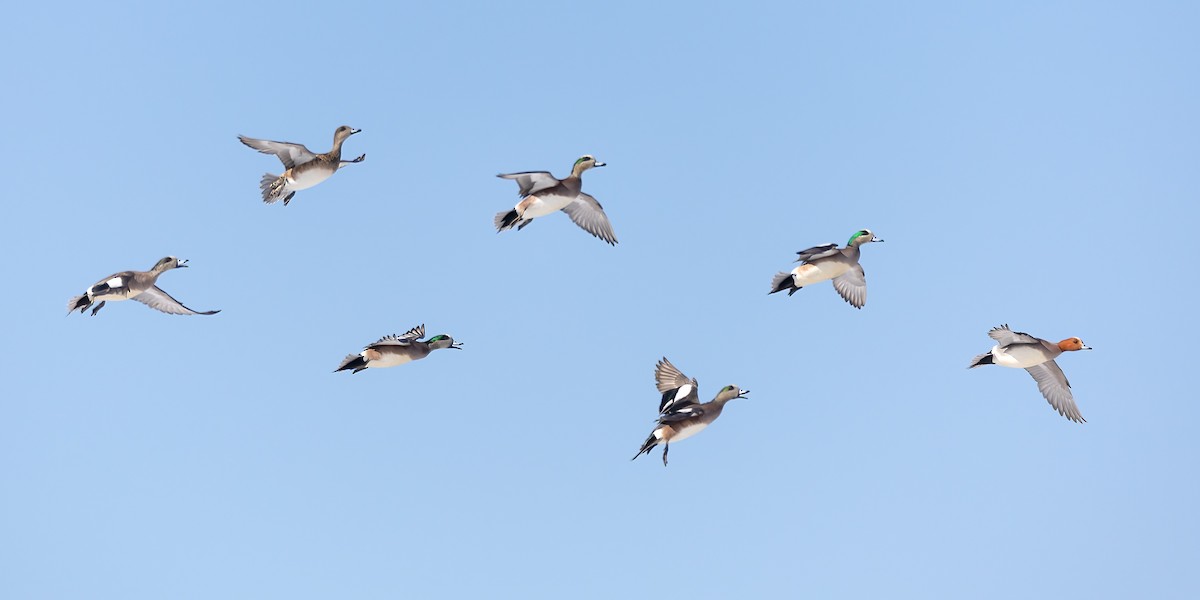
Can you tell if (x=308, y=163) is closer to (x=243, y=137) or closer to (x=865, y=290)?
(x=243, y=137)

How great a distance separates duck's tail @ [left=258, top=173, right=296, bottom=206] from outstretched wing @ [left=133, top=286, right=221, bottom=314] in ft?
10.2

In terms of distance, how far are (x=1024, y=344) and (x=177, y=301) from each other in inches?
660

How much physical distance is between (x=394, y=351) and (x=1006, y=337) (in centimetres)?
1177

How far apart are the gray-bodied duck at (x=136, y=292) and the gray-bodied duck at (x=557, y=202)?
20.9 ft

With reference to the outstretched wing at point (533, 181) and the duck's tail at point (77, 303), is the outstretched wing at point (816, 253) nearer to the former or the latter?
the outstretched wing at point (533, 181)

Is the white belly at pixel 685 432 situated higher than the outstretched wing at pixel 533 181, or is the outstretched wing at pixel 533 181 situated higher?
the outstretched wing at pixel 533 181

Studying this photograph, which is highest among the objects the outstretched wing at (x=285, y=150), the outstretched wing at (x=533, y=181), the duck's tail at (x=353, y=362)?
the outstretched wing at (x=285, y=150)

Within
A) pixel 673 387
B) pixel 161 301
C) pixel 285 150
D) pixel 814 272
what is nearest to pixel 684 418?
pixel 673 387

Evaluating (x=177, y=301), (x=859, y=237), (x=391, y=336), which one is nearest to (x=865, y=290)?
(x=859, y=237)

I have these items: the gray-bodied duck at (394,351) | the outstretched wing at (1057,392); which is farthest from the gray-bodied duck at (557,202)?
the outstretched wing at (1057,392)

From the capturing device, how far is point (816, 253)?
89.6 feet

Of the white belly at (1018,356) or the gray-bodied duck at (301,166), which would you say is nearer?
the gray-bodied duck at (301,166)

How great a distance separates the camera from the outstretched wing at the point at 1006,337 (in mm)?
27609

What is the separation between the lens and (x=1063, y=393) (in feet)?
97.0
